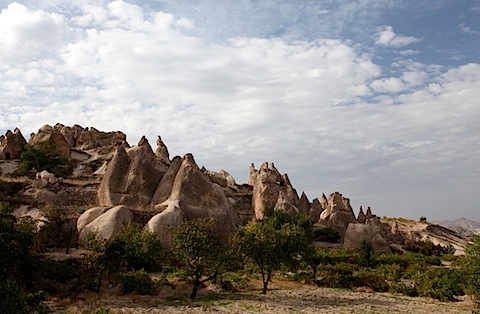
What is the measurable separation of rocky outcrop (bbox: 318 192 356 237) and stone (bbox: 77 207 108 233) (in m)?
28.9

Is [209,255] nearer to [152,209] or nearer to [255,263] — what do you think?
[255,263]

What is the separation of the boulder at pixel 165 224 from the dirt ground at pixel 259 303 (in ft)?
22.0

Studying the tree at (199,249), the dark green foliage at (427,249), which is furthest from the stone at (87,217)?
the dark green foliage at (427,249)

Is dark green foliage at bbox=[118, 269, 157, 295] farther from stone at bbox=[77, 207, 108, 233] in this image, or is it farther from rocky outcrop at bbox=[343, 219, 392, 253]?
rocky outcrop at bbox=[343, 219, 392, 253]

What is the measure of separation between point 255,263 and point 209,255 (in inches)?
157

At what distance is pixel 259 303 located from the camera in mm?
21406

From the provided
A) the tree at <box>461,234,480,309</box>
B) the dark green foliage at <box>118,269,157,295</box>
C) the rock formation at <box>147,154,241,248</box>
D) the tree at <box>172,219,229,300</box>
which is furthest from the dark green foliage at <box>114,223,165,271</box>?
the tree at <box>461,234,480,309</box>

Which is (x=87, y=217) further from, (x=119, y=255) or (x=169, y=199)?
(x=119, y=255)

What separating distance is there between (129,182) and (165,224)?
8.97 metres

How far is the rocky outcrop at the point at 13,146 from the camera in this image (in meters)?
63.2

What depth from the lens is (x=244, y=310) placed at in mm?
19719

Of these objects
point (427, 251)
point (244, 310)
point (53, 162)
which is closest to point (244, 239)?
point (244, 310)

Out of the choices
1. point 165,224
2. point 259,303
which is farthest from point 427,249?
point 259,303

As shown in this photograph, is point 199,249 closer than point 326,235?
Yes
